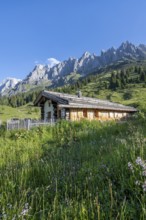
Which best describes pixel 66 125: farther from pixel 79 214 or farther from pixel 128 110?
pixel 128 110

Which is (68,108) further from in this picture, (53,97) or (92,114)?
(92,114)

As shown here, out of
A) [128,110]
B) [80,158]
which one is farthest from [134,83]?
[80,158]

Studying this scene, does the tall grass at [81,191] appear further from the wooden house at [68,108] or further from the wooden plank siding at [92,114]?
the wooden plank siding at [92,114]

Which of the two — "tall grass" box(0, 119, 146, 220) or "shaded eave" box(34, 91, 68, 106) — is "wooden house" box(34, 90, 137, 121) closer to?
"shaded eave" box(34, 91, 68, 106)

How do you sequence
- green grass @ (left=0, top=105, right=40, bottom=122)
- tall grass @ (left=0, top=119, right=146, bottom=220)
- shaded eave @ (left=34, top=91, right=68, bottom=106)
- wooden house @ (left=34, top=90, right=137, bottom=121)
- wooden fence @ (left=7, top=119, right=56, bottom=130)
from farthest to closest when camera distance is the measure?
green grass @ (left=0, top=105, right=40, bottom=122) < wooden house @ (left=34, top=90, right=137, bottom=121) < shaded eave @ (left=34, top=91, right=68, bottom=106) < wooden fence @ (left=7, top=119, right=56, bottom=130) < tall grass @ (left=0, top=119, right=146, bottom=220)

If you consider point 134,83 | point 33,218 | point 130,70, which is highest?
point 130,70

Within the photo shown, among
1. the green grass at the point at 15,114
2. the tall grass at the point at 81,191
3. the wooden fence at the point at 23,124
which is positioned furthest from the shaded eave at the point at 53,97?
the green grass at the point at 15,114

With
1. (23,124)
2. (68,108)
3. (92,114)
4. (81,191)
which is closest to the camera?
(81,191)

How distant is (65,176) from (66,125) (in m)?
12.4

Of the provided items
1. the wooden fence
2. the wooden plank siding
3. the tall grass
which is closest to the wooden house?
the wooden plank siding

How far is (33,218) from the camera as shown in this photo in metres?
3.52

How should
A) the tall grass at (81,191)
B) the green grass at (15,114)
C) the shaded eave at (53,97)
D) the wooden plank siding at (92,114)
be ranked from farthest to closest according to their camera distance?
the green grass at (15,114) < the wooden plank siding at (92,114) < the shaded eave at (53,97) < the tall grass at (81,191)

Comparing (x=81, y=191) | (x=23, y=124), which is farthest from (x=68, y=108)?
(x=81, y=191)

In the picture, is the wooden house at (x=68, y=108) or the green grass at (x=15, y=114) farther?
the green grass at (x=15, y=114)
